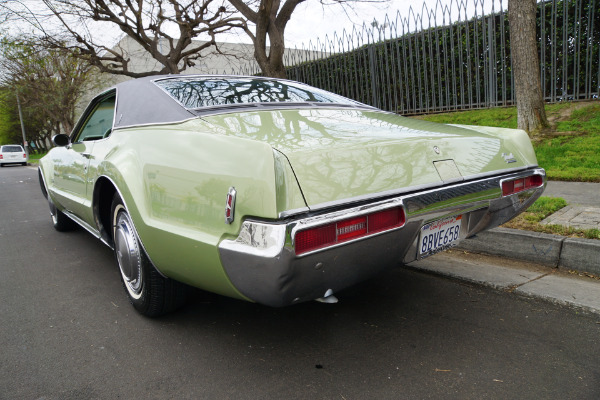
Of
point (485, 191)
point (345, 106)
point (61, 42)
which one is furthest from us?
point (61, 42)

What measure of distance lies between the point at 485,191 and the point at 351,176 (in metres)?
0.87

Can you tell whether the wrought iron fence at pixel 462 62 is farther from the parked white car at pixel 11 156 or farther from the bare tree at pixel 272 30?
the parked white car at pixel 11 156

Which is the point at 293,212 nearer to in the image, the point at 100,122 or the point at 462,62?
the point at 100,122

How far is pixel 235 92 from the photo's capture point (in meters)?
2.87

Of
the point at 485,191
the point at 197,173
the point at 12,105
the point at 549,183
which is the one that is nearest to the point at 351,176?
the point at 197,173

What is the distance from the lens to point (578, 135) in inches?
254

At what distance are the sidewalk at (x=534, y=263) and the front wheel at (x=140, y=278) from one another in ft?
5.95

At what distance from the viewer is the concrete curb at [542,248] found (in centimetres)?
301

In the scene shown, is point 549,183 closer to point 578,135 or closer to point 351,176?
point 578,135

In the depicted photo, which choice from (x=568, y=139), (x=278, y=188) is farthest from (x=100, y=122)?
(x=568, y=139)

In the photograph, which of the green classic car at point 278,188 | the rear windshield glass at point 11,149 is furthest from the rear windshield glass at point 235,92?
the rear windshield glass at point 11,149

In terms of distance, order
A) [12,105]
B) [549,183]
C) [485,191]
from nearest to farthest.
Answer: [485,191] → [549,183] → [12,105]

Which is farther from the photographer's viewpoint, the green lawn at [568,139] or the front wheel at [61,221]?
the green lawn at [568,139]

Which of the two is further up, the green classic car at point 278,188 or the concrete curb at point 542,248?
the green classic car at point 278,188
